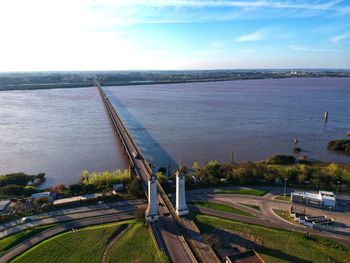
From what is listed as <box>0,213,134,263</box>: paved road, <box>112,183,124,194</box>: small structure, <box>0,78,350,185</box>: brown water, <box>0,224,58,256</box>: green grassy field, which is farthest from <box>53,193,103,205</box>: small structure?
<box>0,78,350,185</box>: brown water

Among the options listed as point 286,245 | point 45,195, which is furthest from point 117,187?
point 286,245

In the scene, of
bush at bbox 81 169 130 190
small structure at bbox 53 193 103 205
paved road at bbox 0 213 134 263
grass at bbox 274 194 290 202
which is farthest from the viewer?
bush at bbox 81 169 130 190

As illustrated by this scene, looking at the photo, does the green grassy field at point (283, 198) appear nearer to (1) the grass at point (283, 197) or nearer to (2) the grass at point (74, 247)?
(1) the grass at point (283, 197)

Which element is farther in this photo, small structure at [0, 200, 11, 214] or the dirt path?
small structure at [0, 200, 11, 214]

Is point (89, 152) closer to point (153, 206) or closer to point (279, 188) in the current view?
point (153, 206)

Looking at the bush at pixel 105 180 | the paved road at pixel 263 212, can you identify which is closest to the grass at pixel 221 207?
the paved road at pixel 263 212

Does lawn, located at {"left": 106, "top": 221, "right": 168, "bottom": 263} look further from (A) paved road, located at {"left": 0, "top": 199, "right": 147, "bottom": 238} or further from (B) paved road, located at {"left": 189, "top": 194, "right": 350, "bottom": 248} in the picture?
(B) paved road, located at {"left": 189, "top": 194, "right": 350, "bottom": 248}

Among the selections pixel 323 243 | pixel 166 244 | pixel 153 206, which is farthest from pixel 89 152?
pixel 323 243
